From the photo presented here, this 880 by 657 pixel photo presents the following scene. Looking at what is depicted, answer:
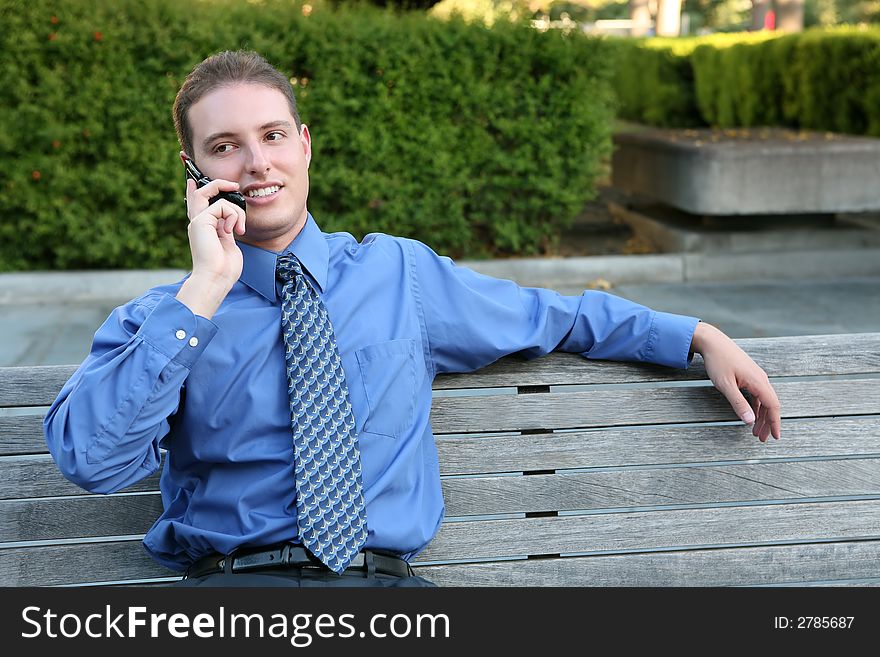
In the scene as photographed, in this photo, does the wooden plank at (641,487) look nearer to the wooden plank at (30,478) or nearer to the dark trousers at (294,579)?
the dark trousers at (294,579)

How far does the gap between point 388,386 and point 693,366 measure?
82 cm

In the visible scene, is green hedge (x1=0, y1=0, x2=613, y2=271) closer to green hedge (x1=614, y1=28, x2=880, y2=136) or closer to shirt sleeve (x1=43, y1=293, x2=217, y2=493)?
green hedge (x1=614, y1=28, x2=880, y2=136)

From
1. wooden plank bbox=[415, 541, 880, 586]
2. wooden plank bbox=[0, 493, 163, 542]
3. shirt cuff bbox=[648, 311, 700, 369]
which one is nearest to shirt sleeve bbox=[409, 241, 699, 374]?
shirt cuff bbox=[648, 311, 700, 369]

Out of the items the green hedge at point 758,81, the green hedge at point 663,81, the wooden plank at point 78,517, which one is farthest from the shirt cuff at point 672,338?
the green hedge at point 663,81

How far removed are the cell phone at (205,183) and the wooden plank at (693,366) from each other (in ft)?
2.28

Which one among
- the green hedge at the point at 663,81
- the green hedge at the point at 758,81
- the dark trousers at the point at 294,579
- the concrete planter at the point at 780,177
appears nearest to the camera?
the dark trousers at the point at 294,579

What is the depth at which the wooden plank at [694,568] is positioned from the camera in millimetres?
2938

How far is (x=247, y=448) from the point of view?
2.49 m

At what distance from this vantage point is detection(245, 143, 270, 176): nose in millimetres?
2576

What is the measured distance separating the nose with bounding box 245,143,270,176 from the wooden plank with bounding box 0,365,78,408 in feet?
2.18

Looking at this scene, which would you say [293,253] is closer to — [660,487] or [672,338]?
[672,338]

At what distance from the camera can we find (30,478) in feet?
8.93
